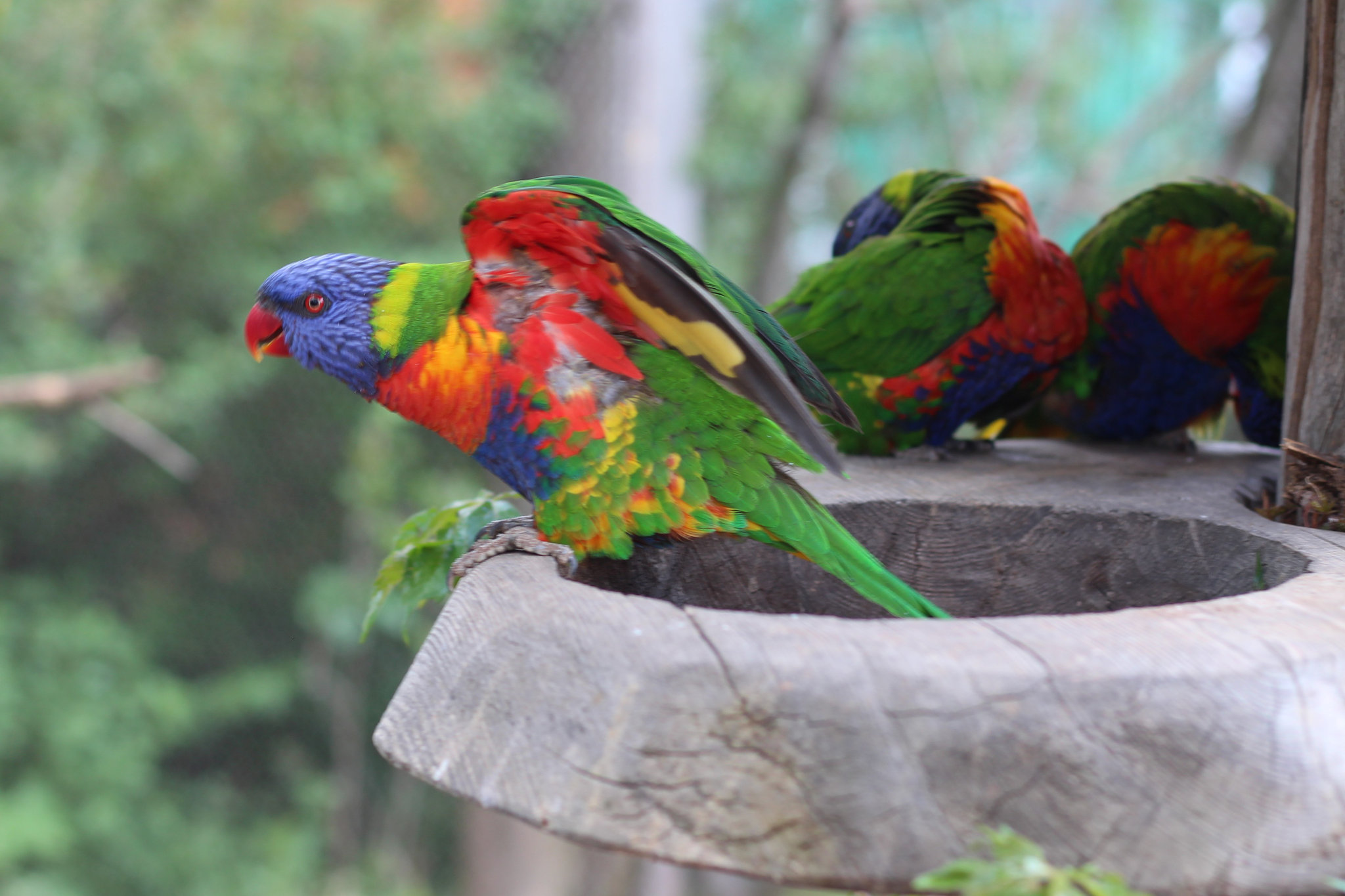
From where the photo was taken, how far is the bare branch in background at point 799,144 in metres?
4.10

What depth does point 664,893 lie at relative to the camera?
180 inches

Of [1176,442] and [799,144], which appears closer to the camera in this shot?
[1176,442]

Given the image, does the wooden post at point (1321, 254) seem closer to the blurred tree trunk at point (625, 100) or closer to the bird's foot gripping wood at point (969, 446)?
the bird's foot gripping wood at point (969, 446)

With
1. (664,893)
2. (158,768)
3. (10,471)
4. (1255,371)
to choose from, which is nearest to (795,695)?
(1255,371)

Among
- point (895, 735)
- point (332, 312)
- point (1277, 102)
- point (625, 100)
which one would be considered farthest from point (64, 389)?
point (1277, 102)

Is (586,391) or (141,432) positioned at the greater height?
(586,391)

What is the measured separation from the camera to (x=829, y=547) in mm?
1133

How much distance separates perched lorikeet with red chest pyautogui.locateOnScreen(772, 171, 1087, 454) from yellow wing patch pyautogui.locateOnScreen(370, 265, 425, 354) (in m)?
0.69

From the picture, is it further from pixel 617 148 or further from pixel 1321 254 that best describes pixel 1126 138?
pixel 1321 254

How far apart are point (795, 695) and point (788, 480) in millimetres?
494

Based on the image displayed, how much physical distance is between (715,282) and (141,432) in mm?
3471

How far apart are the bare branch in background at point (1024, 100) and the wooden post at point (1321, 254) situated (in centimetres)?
302

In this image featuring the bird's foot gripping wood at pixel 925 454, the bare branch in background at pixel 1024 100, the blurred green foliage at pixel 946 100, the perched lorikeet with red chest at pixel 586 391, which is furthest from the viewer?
the blurred green foliage at pixel 946 100

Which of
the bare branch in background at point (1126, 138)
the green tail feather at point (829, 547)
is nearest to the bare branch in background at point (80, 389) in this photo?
the green tail feather at point (829, 547)
